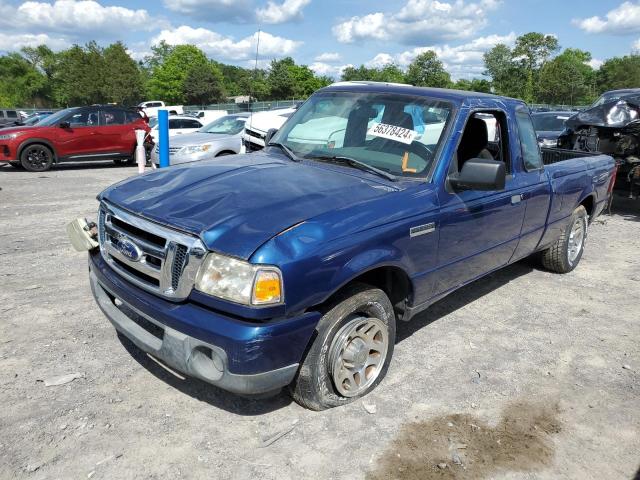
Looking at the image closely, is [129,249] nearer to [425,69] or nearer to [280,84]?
[280,84]

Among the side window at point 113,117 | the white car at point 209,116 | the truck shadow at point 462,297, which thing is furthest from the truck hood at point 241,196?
the white car at point 209,116

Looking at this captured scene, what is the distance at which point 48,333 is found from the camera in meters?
3.97

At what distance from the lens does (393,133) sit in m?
3.73

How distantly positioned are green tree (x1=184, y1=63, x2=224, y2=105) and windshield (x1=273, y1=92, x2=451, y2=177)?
72.8 metres

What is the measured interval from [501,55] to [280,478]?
339 feet

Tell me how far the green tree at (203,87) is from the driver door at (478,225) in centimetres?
7329

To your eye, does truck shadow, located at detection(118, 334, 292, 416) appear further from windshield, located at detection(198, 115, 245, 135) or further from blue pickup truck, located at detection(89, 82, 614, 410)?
windshield, located at detection(198, 115, 245, 135)

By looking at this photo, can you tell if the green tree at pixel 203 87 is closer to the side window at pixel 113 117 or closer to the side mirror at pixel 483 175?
the side window at pixel 113 117

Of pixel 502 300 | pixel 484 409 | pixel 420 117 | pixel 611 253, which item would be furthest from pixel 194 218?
pixel 611 253

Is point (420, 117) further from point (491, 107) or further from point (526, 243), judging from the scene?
point (526, 243)

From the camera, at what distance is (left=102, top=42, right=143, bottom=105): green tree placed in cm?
6781

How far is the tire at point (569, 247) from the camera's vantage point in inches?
221

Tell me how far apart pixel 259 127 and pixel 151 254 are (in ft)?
31.5

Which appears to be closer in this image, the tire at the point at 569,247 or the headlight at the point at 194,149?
the tire at the point at 569,247
